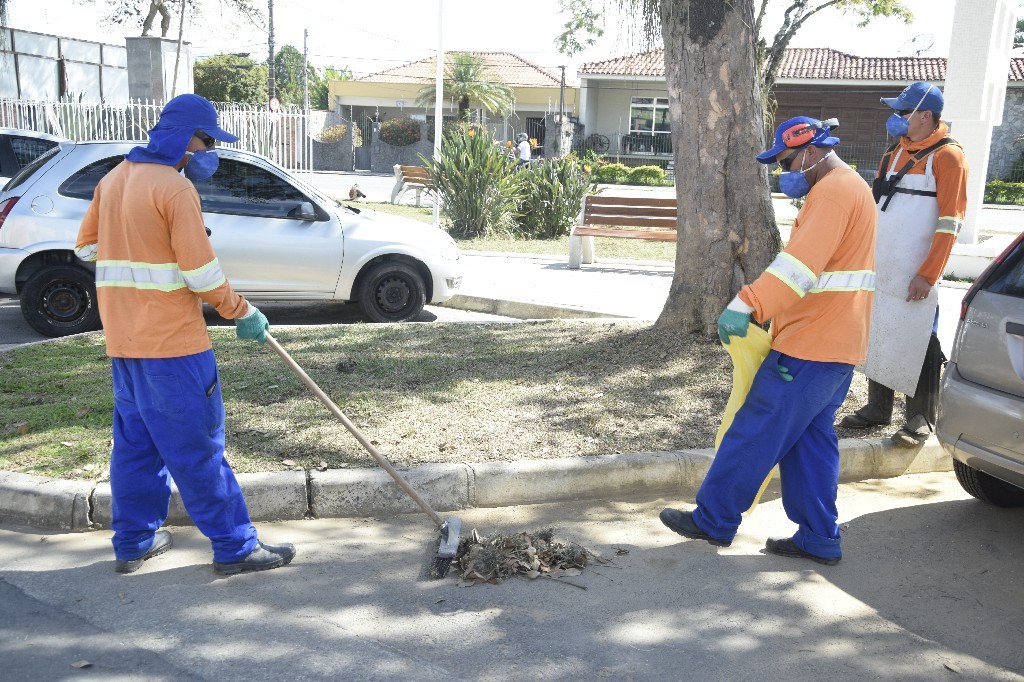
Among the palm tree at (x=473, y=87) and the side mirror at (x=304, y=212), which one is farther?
the palm tree at (x=473, y=87)

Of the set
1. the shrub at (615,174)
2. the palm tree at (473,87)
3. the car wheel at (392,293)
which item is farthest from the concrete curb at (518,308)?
the palm tree at (473,87)

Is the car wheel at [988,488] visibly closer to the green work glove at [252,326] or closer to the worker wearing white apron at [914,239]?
the worker wearing white apron at [914,239]

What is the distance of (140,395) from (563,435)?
2.45m

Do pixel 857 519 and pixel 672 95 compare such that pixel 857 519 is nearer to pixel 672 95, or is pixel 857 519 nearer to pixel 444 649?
pixel 444 649

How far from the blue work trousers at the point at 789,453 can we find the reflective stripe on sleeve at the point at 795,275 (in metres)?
0.34

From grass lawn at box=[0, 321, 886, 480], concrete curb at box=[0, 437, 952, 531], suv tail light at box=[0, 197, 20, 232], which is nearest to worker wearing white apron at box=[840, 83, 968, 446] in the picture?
grass lawn at box=[0, 321, 886, 480]

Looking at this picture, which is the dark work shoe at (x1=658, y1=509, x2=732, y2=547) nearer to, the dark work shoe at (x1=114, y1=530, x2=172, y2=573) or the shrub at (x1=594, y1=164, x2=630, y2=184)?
the dark work shoe at (x1=114, y1=530, x2=172, y2=573)

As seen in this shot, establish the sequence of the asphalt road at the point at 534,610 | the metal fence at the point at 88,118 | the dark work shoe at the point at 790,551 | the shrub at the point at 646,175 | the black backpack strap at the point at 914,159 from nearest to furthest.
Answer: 1. the asphalt road at the point at 534,610
2. the dark work shoe at the point at 790,551
3. the black backpack strap at the point at 914,159
4. the metal fence at the point at 88,118
5. the shrub at the point at 646,175

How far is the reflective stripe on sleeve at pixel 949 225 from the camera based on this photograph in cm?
504

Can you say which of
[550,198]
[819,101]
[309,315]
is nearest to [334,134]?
[819,101]

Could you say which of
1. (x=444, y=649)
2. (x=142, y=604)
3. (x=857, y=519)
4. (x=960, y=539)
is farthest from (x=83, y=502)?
(x=960, y=539)

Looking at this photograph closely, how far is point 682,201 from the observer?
690cm

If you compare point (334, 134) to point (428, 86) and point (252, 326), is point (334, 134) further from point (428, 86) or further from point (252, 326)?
point (252, 326)

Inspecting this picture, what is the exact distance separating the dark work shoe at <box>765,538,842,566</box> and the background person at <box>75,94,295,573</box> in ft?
7.54
